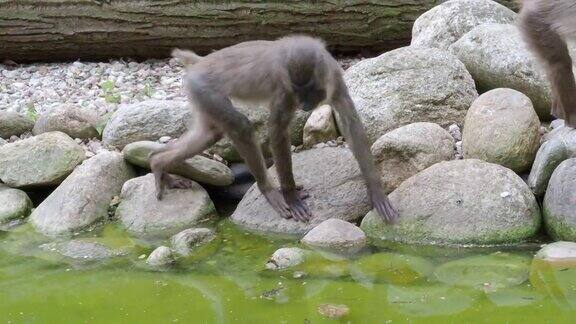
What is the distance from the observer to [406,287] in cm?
579

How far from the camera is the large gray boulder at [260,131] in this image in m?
8.01

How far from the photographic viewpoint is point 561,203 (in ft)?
20.6

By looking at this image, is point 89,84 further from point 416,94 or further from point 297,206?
point 416,94

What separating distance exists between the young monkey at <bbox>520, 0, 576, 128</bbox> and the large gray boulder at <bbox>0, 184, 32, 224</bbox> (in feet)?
15.5

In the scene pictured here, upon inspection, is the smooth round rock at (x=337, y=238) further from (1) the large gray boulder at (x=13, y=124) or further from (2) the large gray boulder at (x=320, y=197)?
(1) the large gray boulder at (x=13, y=124)

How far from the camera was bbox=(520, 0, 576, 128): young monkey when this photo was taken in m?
6.44

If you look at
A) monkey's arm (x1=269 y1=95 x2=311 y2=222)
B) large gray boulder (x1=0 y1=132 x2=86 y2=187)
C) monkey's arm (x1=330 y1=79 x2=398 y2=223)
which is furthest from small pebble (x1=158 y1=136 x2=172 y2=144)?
monkey's arm (x1=330 y1=79 x2=398 y2=223)

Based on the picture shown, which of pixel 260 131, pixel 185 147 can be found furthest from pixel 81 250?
pixel 260 131

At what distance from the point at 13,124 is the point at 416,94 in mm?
4225

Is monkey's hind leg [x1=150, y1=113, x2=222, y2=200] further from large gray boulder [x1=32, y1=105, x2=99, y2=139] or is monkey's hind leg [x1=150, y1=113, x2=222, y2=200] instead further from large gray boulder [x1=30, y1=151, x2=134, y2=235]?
large gray boulder [x1=32, y1=105, x2=99, y2=139]

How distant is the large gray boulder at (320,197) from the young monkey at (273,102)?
0.32 ft

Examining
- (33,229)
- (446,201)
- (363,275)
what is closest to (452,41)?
(446,201)

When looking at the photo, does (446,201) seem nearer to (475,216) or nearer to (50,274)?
(475,216)

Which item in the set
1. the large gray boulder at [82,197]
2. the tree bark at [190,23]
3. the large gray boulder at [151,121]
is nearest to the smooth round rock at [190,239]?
the large gray boulder at [82,197]
